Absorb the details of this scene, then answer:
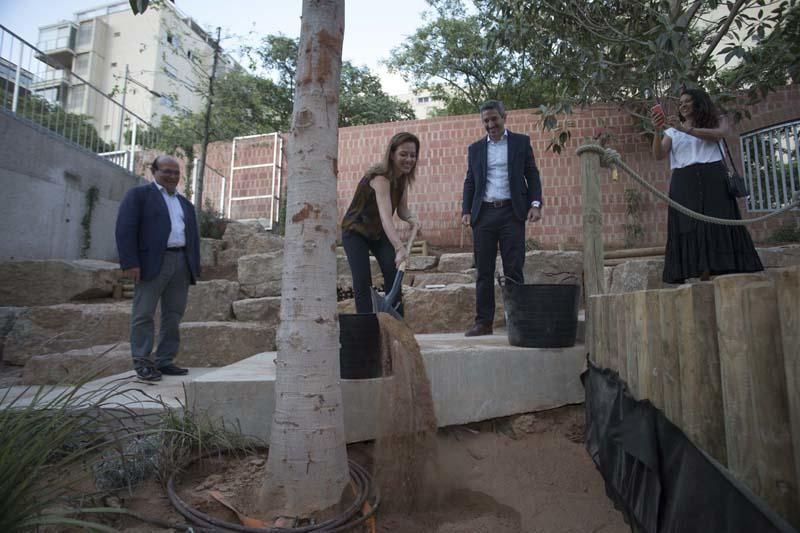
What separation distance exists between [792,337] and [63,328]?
574 cm

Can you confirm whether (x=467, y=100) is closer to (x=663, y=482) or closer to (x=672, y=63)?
(x=672, y=63)

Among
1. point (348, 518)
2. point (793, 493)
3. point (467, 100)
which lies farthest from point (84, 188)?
point (467, 100)

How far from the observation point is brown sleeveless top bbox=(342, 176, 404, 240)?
2914 mm

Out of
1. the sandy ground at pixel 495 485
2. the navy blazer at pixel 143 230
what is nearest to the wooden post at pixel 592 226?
the sandy ground at pixel 495 485

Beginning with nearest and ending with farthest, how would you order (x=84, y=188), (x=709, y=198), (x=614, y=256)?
(x=709, y=198) < (x=614, y=256) < (x=84, y=188)

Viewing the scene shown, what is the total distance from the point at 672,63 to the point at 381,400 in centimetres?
491

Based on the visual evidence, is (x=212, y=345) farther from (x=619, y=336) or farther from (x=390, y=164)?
(x=619, y=336)

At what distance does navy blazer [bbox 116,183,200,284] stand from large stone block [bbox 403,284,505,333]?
228 centimetres

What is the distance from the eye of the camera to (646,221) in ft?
24.9

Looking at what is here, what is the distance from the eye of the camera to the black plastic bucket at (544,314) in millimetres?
→ 2746

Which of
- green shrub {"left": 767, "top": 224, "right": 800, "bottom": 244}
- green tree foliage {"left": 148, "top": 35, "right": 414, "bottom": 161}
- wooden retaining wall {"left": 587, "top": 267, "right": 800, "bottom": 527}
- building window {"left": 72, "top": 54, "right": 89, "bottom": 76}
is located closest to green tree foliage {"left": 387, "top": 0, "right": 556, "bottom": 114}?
green tree foliage {"left": 148, "top": 35, "right": 414, "bottom": 161}

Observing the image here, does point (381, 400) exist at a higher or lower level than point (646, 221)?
lower

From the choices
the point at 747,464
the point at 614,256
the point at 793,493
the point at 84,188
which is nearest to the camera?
the point at 793,493

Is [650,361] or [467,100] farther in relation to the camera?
[467,100]
